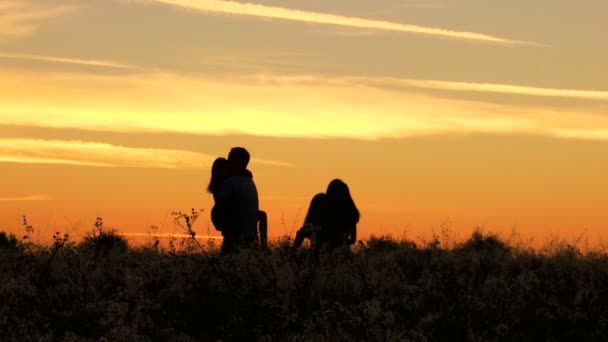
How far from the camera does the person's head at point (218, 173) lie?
57.1 ft

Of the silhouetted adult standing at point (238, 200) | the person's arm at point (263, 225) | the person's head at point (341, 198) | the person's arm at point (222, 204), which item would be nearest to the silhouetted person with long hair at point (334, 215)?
the person's head at point (341, 198)

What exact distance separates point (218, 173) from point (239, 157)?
45 cm

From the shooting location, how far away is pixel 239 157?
17.2 metres

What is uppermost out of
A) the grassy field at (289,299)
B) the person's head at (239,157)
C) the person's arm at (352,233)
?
the person's head at (239,157)

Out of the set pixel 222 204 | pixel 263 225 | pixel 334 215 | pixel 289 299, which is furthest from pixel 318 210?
pixel 289 299

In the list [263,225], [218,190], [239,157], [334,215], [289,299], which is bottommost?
[289,299]

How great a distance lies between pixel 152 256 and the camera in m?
17.9

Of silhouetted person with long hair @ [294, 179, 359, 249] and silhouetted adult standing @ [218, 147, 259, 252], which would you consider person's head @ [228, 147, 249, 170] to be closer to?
silhouetted adult standing @ [218, 147, 259, 252]

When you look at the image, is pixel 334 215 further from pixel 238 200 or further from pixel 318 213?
pixel 238 200

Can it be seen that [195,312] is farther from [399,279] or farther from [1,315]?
[399,279]

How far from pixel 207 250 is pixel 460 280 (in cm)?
414

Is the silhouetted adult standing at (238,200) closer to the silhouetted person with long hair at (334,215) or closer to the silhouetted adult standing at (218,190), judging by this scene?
the silhouetted adult standing at (218,190)

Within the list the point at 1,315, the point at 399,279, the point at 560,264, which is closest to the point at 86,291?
the point at 1,315

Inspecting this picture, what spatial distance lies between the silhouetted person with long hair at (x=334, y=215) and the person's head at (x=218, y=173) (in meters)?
1.54
